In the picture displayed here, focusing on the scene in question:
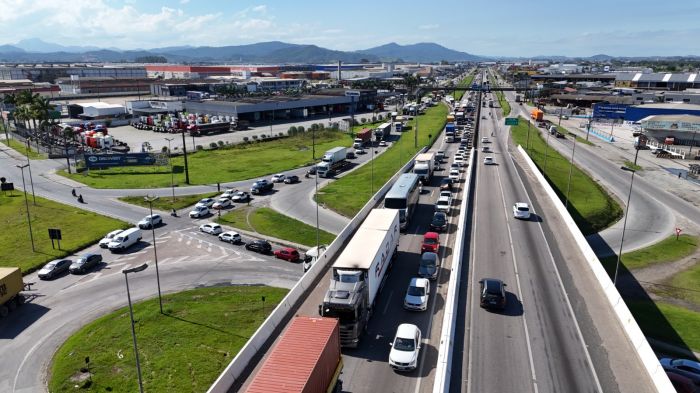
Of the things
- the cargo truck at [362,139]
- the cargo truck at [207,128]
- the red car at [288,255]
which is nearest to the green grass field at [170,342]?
the red car at [288,255]

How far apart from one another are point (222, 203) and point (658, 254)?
55711 millimetres

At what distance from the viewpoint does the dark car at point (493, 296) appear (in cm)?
3070

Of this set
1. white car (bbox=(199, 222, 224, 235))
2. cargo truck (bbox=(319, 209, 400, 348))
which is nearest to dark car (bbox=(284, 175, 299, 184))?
white car (bbox=(199, 222, 224, 235))

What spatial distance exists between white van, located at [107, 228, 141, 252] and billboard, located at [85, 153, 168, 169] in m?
41.6

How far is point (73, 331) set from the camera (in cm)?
3628

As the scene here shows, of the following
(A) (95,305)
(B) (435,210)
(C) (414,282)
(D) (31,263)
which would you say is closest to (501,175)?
(B) (435,210)

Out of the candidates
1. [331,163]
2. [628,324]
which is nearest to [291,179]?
[331,163]

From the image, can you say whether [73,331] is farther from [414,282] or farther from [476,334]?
[476,334]

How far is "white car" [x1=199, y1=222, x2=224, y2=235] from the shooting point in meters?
56.8

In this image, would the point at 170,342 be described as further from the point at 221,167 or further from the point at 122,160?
the point at 122,160

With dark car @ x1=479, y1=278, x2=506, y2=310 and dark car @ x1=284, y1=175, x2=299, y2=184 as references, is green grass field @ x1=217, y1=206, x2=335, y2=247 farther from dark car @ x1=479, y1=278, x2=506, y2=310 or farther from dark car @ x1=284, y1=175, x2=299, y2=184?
dark car @ x1=479, y1=278, x2=506, y2=310

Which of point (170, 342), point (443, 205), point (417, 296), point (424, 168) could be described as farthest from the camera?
Result: point (424, 168)

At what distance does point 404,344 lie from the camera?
26188 mm

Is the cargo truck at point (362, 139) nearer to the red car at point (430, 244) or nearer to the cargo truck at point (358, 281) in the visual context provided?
the red car at point (430, 244)
